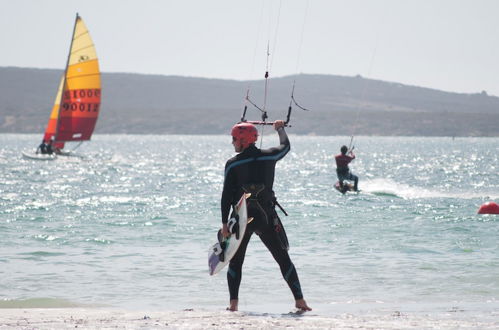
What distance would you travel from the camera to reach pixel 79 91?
57.2m

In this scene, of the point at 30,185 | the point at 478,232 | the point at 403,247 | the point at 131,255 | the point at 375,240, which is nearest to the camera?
the point at 131,255

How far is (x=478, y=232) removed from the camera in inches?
715

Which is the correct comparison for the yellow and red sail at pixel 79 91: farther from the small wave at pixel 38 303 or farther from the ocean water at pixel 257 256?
the small wave at pixel 38 303

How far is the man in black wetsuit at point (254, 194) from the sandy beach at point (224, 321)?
601 mm

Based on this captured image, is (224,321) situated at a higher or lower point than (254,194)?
lower

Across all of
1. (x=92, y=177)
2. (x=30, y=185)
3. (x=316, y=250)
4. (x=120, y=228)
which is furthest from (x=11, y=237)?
(x=92, y=177)

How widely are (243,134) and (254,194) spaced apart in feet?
1.99

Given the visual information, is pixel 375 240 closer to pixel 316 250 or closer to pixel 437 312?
pixel 316 250

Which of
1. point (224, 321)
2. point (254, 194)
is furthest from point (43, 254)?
point (224, 321)

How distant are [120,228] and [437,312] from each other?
1116 centimetres

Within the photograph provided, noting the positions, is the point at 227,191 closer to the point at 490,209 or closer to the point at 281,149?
the point at 281,149

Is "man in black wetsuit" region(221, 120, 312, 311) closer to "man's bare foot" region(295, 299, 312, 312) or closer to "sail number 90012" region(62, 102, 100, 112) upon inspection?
"man's bare foot" region(295, 299, 312, 312)

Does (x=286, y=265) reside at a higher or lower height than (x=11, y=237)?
higher

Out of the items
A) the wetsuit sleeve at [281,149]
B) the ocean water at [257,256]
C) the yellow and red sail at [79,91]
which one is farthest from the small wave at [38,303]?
the yellow and red sail at [79,91]
